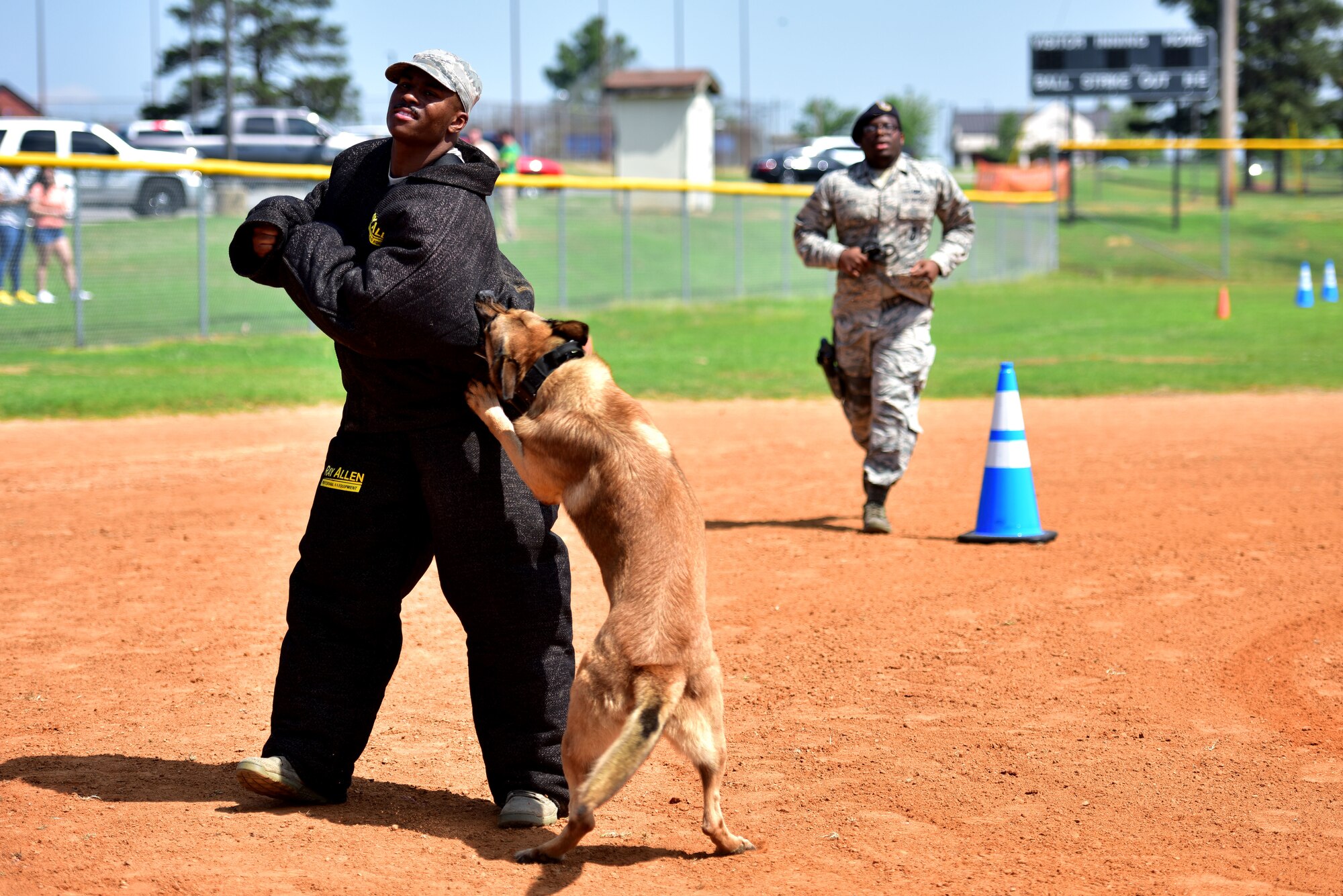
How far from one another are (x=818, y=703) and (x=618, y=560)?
5.42 ft

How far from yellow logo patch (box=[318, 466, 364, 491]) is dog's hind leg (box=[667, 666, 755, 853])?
1.21 meters

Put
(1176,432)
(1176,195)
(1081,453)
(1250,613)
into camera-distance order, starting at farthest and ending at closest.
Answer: (1176,195), (1176,432), (1081,453), (1250,613)

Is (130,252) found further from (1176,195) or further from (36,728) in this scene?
(1176,195)

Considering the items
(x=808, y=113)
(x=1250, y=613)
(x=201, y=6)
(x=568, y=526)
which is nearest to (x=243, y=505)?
(x=568, y=526)

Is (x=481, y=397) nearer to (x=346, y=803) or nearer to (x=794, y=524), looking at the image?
(x=346, y=803)

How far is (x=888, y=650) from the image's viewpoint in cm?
576

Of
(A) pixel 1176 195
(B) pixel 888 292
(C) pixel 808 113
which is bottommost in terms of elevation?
(B) pixel 888 292

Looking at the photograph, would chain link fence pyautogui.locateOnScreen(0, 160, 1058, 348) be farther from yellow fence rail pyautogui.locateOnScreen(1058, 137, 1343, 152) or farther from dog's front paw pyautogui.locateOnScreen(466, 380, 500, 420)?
dog's front paw pyautogui.locateOnScreen(466, 380, 500, 420)

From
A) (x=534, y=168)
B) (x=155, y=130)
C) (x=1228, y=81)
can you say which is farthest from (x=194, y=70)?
(x=1228, y=81)

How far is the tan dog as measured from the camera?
3.53 metres

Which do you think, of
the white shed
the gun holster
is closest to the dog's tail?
the gun holster

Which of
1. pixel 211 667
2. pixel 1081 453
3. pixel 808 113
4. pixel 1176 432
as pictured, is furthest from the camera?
pixel 808 113

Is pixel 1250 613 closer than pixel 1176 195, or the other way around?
→ pixel 1250 613

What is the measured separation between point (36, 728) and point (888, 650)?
332 cm
